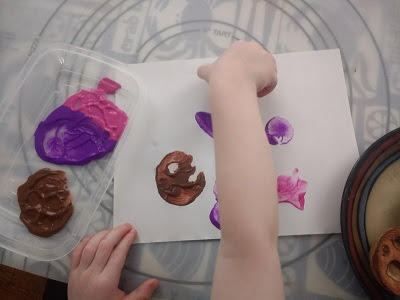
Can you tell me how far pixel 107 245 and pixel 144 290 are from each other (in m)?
0.08

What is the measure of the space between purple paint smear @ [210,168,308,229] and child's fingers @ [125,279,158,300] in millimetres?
122

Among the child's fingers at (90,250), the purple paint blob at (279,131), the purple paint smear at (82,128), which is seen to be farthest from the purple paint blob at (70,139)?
the purple paint blob at (279,131)

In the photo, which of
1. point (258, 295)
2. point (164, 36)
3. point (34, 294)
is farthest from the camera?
point (34, 294)

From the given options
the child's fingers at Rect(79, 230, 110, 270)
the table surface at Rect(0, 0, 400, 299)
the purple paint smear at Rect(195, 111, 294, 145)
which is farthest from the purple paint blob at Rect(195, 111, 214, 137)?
the child's fingers at Rect(79, 230, 110, 270)

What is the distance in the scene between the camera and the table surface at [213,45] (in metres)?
0.58

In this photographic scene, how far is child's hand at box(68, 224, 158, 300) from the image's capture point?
1.85ft

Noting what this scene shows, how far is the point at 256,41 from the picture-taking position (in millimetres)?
666

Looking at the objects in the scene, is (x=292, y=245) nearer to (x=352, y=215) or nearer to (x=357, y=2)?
(x=352, y=215)

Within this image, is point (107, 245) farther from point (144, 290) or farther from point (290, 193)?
point (290, 193)

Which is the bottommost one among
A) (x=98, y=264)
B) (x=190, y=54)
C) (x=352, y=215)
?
(x=98, y=264)

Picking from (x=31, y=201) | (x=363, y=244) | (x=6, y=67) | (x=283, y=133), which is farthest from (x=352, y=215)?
(x=6, y=67)

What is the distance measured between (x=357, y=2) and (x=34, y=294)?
2.61ft

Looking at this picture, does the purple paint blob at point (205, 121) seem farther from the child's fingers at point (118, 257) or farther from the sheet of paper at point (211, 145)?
the child's fingers at point (118, 257)

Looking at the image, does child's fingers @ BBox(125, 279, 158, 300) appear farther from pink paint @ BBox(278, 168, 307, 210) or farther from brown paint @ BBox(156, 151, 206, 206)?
pink paint @ BBox(278, 168, 307, 210)
